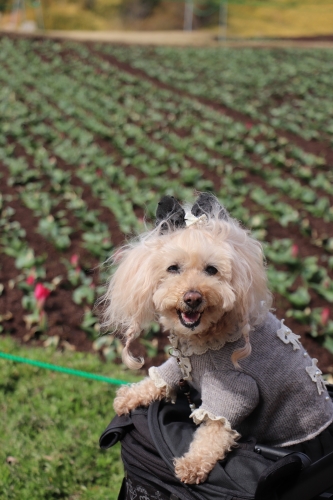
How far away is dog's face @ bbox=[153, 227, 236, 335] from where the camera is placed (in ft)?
6.15

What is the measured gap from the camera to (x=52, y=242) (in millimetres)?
5328

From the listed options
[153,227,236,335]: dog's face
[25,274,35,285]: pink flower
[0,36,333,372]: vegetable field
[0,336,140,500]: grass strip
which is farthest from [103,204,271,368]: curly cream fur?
[25,274,35,285]: pink flower

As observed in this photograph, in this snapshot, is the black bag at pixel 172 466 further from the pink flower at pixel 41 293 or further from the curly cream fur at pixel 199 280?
the pink flower at pixel 41 293

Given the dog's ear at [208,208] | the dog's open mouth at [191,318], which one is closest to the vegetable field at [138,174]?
the dog's ear at [208,208]

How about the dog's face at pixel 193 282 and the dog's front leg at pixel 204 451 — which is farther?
the dog's face at pixel 193 282

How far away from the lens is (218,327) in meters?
1.96

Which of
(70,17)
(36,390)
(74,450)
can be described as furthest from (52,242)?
(70,17)

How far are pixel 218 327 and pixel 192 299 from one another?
7.1 inches

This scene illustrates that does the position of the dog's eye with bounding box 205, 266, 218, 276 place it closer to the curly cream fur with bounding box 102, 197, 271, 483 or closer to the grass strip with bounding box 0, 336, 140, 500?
the curly cream fur with bounding box 102, 197, 271, 483

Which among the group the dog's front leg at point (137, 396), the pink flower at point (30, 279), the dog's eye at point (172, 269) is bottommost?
the pink flower at point (30, 279)

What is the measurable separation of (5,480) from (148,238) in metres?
1.54

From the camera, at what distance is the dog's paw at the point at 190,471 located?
5.68 ft

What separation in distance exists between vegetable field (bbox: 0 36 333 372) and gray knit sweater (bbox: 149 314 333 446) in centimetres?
48

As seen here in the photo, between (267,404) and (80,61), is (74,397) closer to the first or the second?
(267,404)
